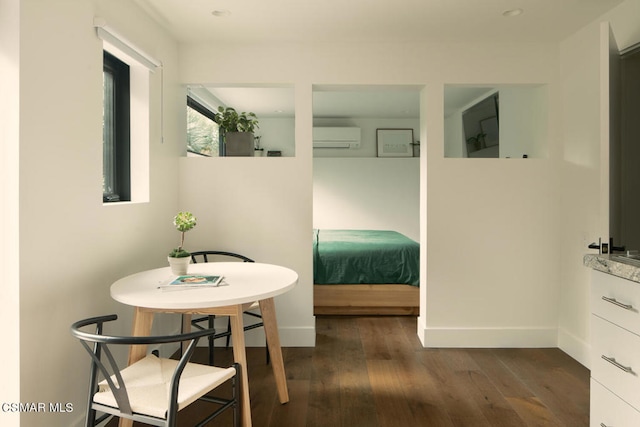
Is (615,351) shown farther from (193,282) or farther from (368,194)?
(368,194)

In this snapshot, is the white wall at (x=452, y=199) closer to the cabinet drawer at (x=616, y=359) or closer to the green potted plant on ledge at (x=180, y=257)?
the green potted plant on ledge at (x=180, y=257)

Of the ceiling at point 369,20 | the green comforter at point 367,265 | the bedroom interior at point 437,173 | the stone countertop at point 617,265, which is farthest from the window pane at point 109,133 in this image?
the stone countertop at point 617,265

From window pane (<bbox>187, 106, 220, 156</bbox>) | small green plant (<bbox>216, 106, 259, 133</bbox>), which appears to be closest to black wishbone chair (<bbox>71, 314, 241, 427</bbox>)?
small green plant (<bbox>216, 106, 259, 133</bbox>)

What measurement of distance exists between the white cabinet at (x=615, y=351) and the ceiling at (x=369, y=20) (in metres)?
1.79

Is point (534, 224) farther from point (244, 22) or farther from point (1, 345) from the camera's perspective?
point (1, 345)

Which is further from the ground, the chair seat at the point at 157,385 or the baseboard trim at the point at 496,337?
the chair seat at the point at 157,385

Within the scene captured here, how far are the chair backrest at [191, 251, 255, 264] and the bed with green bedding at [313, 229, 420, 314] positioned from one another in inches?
41.3

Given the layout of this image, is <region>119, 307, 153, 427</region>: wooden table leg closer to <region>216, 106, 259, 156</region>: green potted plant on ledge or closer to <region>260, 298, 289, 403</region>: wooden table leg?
<region>260, 298, 289, 403</region>: wooden table leg

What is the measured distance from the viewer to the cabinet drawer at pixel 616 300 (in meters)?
1.56

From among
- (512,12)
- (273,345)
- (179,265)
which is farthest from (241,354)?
(512,12)

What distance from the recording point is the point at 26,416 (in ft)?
5.30

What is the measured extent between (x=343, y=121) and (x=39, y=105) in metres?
5.25

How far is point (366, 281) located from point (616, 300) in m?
2.46

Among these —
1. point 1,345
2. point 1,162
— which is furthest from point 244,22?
point 1,345
